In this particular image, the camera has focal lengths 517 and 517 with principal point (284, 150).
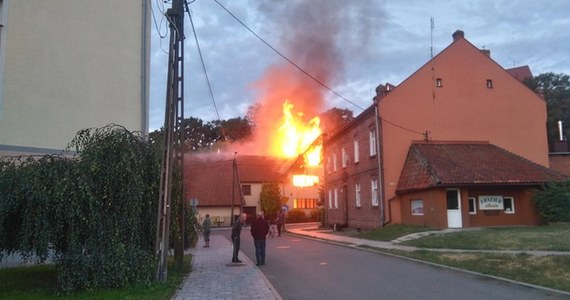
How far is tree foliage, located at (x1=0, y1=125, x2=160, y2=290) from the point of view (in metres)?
10.0

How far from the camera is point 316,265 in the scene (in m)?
15.3

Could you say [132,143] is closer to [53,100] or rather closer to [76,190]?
[76,190]

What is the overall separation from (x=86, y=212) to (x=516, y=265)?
406 inches

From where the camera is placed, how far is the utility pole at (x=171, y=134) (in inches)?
444

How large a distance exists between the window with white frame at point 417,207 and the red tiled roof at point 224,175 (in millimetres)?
31085

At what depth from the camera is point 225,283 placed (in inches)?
462

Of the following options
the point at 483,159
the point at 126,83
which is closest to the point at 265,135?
the point at 483,159

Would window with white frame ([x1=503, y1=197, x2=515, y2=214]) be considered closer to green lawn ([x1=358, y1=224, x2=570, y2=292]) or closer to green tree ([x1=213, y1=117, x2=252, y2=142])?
green lawn ([x1=358, y1=224, x2=570, y2=292])

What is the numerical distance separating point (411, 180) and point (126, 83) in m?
15.4

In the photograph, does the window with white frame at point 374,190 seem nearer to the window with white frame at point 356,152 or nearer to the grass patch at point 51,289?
the window with white frame at point 356,152

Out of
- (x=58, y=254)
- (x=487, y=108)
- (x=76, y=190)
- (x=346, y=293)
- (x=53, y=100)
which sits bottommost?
(x=346, y=293)

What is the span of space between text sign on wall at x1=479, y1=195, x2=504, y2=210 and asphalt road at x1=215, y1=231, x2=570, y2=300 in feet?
32.8

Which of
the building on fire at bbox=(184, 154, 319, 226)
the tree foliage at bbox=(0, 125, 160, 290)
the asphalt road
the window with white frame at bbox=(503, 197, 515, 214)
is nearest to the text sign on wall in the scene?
the window with white frame at bbox=(503, 197, 515, 214)

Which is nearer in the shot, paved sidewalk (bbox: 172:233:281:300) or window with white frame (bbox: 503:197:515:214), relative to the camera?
paved sidewalk (bbox: 172:233:281:300)
